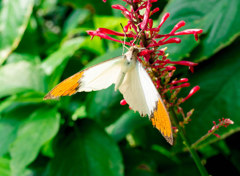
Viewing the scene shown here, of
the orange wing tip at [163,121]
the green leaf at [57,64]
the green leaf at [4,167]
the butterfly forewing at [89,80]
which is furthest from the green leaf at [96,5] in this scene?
the orange wing tip at [163,121]

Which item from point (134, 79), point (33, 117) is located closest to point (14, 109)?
point (33, 117)

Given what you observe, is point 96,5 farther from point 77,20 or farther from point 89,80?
point 89,80

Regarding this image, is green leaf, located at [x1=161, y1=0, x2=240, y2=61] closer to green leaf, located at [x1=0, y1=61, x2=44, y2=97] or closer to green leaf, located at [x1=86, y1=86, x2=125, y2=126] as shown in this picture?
green leaf, located at [x1=86, y1=86, x2=125, y2=126]

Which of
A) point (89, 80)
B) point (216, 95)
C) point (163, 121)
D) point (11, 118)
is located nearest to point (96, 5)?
point (11, 118)

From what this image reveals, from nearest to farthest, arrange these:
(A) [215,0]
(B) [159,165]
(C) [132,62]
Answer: (C) [132,62]
(A) [215,0]
(B) [159,165]

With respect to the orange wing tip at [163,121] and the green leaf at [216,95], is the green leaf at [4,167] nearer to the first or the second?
the green leaf at [216,95]

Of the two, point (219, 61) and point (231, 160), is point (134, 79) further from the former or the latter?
point (231, 160)
